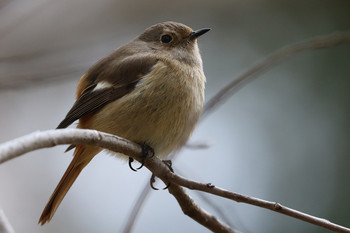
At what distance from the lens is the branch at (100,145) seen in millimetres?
1761

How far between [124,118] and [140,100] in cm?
16

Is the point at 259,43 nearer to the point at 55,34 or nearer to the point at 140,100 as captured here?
the point at 55,34

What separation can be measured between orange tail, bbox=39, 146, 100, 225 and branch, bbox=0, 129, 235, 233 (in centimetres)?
47

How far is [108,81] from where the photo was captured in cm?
368

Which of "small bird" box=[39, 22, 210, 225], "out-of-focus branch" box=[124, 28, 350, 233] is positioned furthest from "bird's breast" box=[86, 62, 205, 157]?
"out-of-focus branch" box=[124, 28, 350, 233]

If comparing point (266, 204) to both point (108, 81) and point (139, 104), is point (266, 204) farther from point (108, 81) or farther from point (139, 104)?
point (108, 81)

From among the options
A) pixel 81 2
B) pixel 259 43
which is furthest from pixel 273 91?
pixel 81 2

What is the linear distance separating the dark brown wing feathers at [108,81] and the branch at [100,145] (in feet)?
1.73

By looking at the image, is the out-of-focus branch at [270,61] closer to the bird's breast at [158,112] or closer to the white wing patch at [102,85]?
the bird's breast at [158,112]

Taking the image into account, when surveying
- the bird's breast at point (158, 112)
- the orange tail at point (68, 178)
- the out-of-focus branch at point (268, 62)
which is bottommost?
the orange tail at point (68, 178)

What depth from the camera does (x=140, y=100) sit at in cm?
345

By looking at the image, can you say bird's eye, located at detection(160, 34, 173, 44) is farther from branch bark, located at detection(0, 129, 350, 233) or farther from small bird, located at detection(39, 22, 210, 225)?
branch bark, located at detection(0, 129, 350, 233)

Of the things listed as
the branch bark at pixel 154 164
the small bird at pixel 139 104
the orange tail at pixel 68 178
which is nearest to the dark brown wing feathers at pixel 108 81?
the small bird at pixel 139 104

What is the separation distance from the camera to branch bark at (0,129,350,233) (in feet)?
5.93
